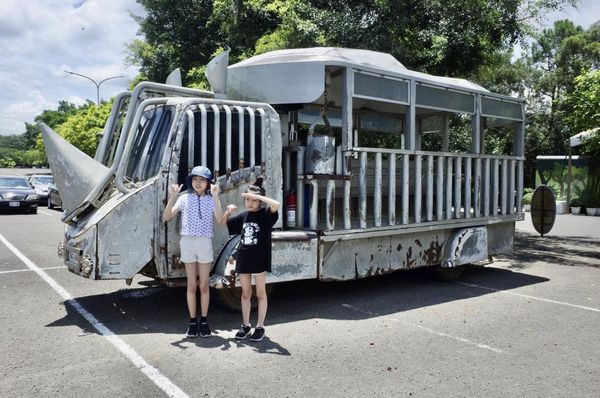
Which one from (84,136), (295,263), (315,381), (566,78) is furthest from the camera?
(84,136)

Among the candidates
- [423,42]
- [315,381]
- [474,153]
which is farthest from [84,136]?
[315,381]

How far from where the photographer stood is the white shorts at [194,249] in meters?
5.26

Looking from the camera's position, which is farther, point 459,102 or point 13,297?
point 459,102

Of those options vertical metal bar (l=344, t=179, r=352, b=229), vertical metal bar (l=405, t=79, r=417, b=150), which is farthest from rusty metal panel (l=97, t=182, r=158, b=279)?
vertical metal bar (l=405, t=79, r=417, b=150)

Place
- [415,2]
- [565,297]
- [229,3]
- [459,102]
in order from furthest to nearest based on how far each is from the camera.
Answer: [229,3] → [415,2] → [459,102] → [565,297]

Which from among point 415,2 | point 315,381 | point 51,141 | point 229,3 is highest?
point 229,3

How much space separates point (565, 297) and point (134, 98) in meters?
6.14

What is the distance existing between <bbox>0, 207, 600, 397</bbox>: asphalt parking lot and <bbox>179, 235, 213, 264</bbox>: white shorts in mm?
764

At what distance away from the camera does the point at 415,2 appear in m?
11.4

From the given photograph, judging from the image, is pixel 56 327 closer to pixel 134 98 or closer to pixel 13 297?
pixel 13 297

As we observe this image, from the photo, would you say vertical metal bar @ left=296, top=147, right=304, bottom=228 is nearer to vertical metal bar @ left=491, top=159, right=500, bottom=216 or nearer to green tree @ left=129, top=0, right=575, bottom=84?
vertical metal bar @ left=491, top=159, right=500, bottom=216

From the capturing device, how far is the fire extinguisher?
650 cm

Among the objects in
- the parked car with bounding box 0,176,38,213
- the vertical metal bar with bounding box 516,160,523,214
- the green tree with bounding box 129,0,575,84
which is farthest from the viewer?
the parked car with bounding box 0,176,38,213

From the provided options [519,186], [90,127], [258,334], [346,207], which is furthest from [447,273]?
[90,127]
